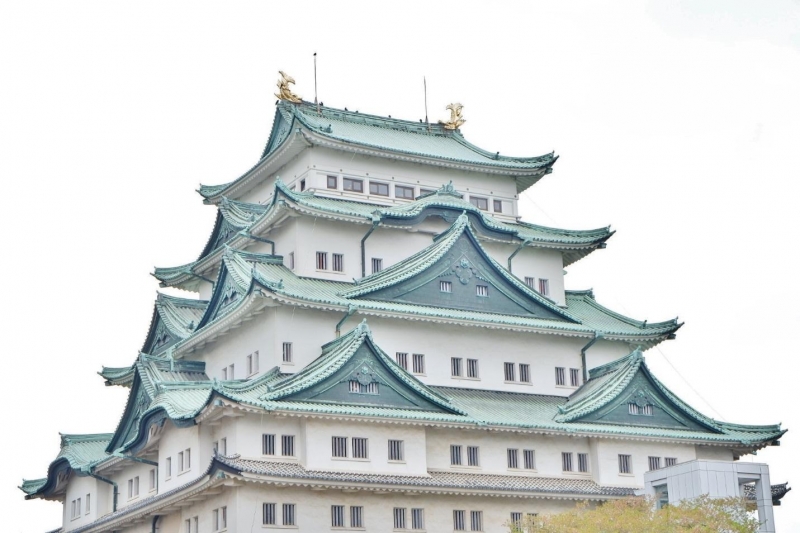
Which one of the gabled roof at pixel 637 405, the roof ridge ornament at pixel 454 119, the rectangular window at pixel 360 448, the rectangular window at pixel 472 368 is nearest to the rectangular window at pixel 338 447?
the rectangular window at pixel 360 448

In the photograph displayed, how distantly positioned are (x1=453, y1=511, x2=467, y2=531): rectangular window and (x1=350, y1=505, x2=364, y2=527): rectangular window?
3.98m

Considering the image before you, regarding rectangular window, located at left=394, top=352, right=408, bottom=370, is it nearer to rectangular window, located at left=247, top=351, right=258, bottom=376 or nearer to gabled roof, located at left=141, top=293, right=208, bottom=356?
rectangular window, located at left=247, top=351, right=258, bottom=376

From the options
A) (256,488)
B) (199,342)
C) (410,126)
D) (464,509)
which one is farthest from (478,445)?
(410,126)

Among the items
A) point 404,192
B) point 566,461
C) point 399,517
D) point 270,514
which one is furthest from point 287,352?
point 404,192

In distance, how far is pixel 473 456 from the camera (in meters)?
49.5

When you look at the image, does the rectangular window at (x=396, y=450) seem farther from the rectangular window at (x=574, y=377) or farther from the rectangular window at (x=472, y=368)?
the rectangular window at (x=574, y=377)

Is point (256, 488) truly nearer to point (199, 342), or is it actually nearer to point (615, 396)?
point (199, 342)

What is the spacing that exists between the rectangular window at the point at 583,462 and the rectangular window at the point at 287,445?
12.9 meters

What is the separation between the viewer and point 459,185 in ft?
198

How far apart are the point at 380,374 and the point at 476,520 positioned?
6.84 metres

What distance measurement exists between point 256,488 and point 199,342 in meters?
12.3

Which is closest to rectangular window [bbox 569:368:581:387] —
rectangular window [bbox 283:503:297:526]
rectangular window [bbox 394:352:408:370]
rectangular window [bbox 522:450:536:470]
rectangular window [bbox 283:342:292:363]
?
rectangular window [bbox 522:450:536:470]

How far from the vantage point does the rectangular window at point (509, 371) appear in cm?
5378

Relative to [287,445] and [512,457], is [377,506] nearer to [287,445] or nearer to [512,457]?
[287,445]
